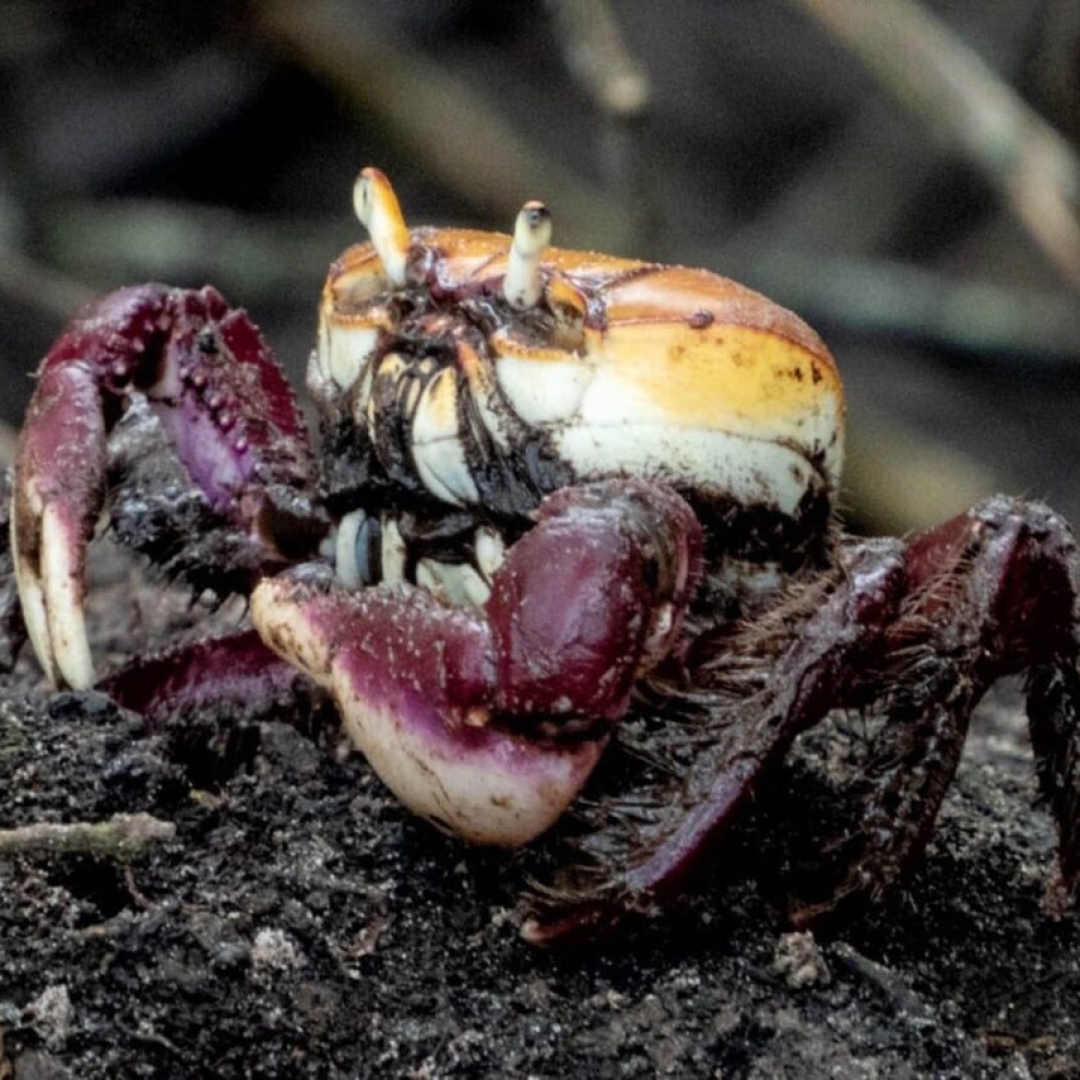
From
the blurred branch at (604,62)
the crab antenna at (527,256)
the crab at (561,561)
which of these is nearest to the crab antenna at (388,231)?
the crab at (561,561)

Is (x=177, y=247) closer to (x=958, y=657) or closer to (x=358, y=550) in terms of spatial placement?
(x=358, y=550)

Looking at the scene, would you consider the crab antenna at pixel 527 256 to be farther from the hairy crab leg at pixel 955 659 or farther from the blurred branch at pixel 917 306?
the blurred branch at pixel 917 306

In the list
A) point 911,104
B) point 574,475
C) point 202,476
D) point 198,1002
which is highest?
point 911,104

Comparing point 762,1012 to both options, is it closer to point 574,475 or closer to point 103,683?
point 574,475

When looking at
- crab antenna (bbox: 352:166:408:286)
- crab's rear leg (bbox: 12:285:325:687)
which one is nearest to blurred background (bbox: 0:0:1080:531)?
crab's rear leg (bbox: 12:285:325:687)

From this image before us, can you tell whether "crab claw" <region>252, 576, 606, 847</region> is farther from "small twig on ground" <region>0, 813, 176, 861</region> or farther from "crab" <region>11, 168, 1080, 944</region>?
"small twig on ground" <region>0, 813, 176, 861</region>

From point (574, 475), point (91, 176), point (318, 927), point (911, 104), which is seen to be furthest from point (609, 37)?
point (91, 176)
